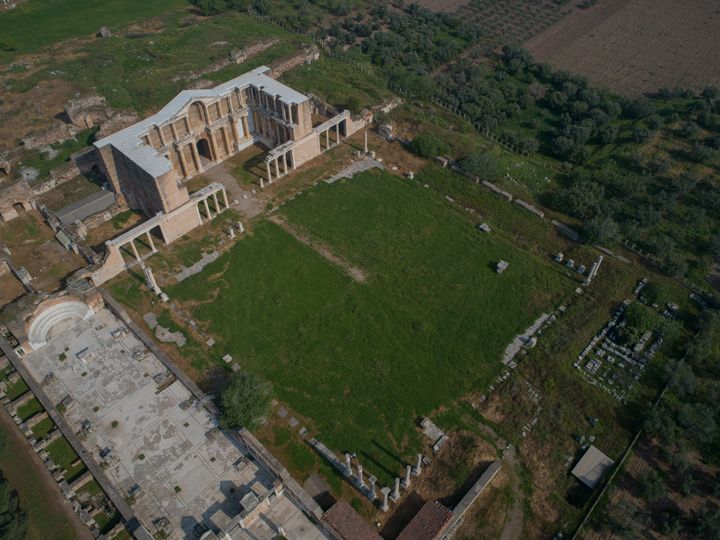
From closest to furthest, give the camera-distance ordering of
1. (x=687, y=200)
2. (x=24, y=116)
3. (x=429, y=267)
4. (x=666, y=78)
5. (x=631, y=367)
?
(x=631, y=367)
(x=429, y=267)
(x=687, y=200)
(x=24, y=116)
(x=666, y=78)

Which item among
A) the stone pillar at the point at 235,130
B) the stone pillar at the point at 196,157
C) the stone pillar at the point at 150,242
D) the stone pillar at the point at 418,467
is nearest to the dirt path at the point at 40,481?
the stone pillar at the point at 150,242

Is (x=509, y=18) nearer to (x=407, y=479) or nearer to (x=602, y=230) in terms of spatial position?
(x=602, y=230)

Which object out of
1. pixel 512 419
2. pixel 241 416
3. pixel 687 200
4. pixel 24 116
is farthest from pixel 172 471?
pixel 687 200

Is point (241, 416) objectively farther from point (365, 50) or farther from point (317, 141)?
point (365, 50)

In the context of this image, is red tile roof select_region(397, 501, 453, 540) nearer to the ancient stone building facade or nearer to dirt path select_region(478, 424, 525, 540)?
dirt path select_region(478, 424, 525, 540)

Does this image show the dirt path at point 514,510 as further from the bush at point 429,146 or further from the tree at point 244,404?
the bush at point 429,146

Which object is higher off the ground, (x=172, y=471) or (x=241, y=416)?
(x=241, y=416)
